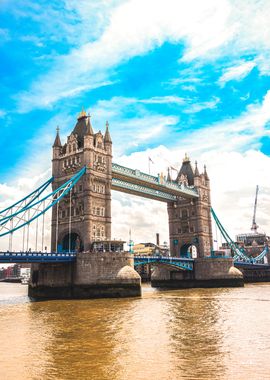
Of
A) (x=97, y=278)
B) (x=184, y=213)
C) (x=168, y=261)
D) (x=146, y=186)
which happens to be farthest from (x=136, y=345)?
(x=184, y=213)

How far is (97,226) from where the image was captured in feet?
171

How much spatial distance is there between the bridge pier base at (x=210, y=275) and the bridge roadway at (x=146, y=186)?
15213 millimetres

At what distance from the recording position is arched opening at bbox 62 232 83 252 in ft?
167

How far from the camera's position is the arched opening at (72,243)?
51.0m

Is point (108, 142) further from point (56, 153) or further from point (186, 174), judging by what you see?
point (186, 174)

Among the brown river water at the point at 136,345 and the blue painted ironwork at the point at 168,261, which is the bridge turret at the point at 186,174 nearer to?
the blue painted ironwork at the point at 168,261

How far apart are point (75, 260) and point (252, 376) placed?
112ft

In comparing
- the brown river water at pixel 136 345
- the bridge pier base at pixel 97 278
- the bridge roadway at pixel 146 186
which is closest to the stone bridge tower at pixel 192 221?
the bridge roadway at pixel 146 186

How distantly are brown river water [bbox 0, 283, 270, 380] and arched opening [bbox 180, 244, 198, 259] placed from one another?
49.6 m

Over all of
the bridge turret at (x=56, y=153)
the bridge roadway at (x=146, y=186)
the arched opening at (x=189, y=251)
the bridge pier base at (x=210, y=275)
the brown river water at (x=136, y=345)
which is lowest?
the brown river water at (x=136, y=345)

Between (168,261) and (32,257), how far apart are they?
88.3 ft

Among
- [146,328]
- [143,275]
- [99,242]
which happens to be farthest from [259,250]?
[146,328]

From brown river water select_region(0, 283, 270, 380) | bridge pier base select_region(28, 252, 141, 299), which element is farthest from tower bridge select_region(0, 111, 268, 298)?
brown river water select_region(0, 283, 270, 380)

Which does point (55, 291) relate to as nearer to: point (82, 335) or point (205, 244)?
point (82, 335)
